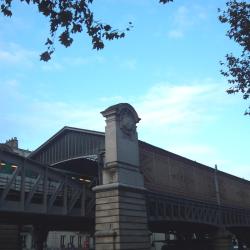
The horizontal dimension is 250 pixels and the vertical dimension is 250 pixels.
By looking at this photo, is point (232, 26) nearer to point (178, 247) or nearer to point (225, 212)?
point (225, 212)

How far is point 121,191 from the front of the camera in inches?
1196

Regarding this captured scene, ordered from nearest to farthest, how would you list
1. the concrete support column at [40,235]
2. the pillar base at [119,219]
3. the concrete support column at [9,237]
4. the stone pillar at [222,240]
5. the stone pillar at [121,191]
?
the pillar base at [119,219] → the stone pillar at [121,191] → the concrete support column at [40,235] → the concrete support column at [9,237] → the stone pillar at [222,240]

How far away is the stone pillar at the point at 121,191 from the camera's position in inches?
1164

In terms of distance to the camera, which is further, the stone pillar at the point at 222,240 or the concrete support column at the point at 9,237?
the stone pillar at the point at 222,240

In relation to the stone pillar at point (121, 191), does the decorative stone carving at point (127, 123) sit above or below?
above

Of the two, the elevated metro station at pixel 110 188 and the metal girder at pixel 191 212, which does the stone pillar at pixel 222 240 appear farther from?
the metal girder at pixel 191 212

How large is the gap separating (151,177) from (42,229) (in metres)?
10.9

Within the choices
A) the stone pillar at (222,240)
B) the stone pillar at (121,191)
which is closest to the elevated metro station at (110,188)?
the stone pillar at (121,191)

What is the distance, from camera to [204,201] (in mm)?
44094

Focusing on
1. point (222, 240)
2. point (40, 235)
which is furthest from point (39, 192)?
point (222, 240)

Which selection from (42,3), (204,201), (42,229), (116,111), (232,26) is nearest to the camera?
(42,3)

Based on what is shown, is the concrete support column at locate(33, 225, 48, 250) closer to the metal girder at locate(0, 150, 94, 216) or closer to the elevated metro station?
the elevated metro station

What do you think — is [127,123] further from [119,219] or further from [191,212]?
[191,212]

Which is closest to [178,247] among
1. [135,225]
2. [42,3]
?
[135,225]
